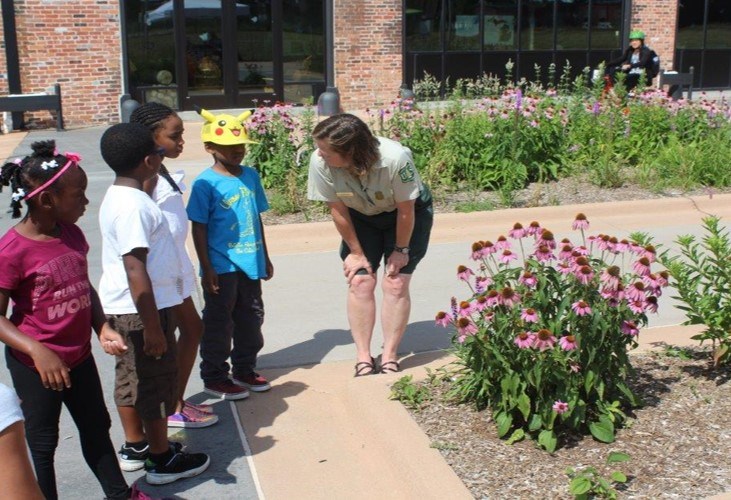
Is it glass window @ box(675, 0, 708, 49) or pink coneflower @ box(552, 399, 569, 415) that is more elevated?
glass window @ box(675, 0, 708, 49)

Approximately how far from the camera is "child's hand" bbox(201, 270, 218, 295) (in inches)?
185

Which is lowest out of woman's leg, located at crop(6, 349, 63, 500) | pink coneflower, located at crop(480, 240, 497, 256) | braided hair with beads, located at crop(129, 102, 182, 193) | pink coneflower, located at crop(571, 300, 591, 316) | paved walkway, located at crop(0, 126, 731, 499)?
paved walkway, located at crop(0, 126, 731, 499)

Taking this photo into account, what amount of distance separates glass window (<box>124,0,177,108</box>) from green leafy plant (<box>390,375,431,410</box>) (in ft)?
47.1

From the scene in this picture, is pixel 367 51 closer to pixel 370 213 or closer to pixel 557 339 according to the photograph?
pixel 370 213

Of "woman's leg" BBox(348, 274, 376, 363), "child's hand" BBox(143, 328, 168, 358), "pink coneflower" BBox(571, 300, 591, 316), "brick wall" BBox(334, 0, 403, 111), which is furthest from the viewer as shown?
"brick wall" BBox(334, 0, 403, 111)

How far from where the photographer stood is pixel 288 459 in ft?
14.0

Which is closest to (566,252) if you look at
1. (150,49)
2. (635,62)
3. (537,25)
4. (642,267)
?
(642,267)

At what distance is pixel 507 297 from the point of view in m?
4.00

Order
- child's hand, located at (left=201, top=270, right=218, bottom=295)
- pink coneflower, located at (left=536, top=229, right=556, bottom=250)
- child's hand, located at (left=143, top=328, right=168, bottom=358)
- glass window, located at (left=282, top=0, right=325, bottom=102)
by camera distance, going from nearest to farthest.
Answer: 1. child's hand, located at (left=143, top=328, right=168, bottom=358)
2. pink coneflower, located at (left=536, top=229, right=556, bottom=250)
3. child's hand, located at (left=201, top=270, right=218, bottom=295)
4. glass window, located at (left=282, top=0, right=325, bottom=102)

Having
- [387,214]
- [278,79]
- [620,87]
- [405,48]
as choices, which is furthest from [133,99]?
[387,214]

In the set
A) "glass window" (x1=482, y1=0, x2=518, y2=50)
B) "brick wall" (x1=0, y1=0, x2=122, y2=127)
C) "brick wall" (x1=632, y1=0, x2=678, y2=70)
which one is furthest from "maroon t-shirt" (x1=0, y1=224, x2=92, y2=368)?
"brick wall" (x1=632, y1=0, x2=678, y2=70)

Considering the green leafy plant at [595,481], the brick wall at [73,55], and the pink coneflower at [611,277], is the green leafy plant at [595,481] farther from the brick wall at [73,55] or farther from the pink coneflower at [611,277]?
the brick wall at [73,55]

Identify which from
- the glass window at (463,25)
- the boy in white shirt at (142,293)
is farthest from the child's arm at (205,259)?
the glass window at (463,25)

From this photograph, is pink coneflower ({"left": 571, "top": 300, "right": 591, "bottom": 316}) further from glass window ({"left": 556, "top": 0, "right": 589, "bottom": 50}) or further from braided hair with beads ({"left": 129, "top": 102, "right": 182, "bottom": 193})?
glass window ({"left": 556, "top": 0, "right": 589, "bottom": 50})
